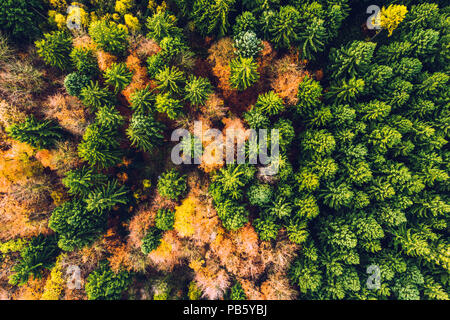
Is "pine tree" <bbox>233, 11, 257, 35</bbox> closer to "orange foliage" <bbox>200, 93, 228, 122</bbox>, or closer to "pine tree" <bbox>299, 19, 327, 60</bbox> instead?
"pine tree" <bbox>299, 19, 327, 60</bbox>

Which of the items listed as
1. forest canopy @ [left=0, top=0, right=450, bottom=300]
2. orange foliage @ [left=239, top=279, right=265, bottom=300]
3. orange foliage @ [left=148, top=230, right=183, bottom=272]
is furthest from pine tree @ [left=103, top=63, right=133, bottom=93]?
orange foliage @ [left=239, top=279, right=265, bottom=300]

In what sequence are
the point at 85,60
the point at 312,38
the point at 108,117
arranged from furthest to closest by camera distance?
the point at 85,60
the point at 108,117
the point at 312,38

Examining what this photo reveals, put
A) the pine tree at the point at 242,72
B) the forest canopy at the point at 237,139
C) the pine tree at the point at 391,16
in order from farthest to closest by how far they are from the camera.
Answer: the forest canopy at the point at 237,139 < the pine tree at the point at 391,16 < the pine tree at the point at 242,72

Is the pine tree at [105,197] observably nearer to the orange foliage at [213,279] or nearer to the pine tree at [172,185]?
the pine tree at [172,185]

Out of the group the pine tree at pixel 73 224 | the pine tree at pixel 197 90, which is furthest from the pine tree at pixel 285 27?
the pine tree at pixel 73 224

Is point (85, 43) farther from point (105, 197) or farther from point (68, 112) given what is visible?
point (105, 197)

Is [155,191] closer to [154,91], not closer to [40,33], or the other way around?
[154,91]

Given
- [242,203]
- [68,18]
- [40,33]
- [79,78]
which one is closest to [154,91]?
[79,78]

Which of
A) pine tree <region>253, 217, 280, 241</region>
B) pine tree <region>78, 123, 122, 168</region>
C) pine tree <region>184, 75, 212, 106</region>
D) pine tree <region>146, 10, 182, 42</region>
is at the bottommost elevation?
pine tree <region>253, 217, 280, 241</region>

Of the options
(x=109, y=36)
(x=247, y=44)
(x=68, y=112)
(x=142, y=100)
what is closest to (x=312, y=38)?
(x=247, y=44)

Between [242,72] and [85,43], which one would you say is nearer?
[242,72]

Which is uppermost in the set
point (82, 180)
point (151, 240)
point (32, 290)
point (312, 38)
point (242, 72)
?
point (312, 38)
